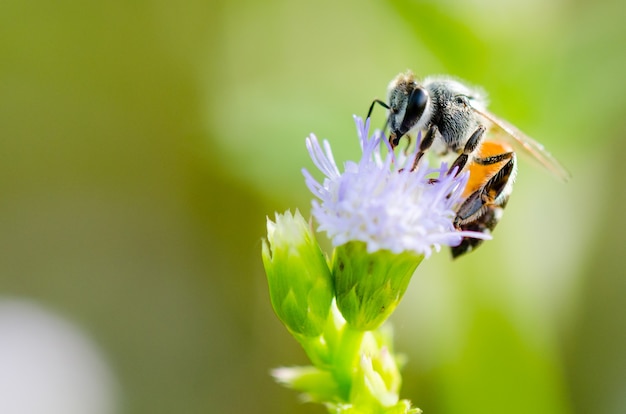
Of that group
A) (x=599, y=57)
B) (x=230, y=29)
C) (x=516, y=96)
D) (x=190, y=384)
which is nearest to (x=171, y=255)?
(x=190, y=384)

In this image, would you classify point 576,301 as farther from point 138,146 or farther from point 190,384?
point 138,146

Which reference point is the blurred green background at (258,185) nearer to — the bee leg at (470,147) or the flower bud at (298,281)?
the bee leg at (470,147)

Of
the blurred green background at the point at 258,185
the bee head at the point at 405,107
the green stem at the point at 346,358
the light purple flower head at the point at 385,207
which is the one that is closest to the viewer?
the light purple flower head at the point at 385,207

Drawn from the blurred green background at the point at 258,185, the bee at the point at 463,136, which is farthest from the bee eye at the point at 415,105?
the blurred green background at the point at 258,185

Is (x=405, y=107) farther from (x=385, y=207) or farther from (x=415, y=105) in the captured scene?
(x=385, y=207)

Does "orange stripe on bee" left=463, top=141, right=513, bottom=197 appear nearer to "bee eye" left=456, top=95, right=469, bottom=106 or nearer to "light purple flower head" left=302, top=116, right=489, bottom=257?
"bee eye" left=456, top=95, right=469, bottom=106

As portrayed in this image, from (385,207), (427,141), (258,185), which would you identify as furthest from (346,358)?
(258,185)
